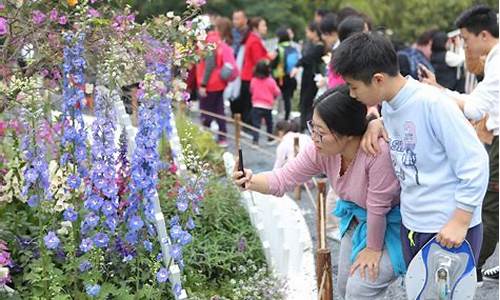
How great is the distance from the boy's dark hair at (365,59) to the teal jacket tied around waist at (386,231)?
67 cm

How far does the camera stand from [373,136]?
9.88 feet

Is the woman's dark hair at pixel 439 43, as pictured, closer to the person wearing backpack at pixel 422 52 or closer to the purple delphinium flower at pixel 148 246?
the person wearing backpack at pixel 422 52

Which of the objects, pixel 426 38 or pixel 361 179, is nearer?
pixel 361 179

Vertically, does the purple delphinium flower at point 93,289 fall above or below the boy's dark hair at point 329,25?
below

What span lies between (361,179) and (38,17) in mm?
1736

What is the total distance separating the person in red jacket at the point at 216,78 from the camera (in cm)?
891

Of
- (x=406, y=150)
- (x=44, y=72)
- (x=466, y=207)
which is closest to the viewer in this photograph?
(x=466, y=207)

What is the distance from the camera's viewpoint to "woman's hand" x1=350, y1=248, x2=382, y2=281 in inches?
120

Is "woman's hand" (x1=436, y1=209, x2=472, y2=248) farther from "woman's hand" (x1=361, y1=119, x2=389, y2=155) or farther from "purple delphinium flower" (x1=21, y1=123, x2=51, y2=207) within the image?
"purple delphinium flower" (x1=21, y1=123, x2=51, y2=207)

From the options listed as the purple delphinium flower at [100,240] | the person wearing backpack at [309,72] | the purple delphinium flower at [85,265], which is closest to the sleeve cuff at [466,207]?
the purple delphinium flower at [100,240]

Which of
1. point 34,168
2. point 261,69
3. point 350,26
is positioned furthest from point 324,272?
point 261,69

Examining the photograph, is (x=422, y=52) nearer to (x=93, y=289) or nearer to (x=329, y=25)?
(x=329, y=25)

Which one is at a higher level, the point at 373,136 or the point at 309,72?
the point at 373,136

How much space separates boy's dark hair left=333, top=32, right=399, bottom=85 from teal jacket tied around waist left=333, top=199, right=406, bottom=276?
26.4 inches
